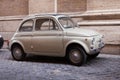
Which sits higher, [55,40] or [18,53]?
[55,40]

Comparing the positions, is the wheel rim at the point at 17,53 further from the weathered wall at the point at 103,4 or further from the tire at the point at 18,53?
the weathered wall at the point at 103,4

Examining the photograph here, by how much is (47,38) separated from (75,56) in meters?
1.31

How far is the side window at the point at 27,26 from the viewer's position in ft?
35.9

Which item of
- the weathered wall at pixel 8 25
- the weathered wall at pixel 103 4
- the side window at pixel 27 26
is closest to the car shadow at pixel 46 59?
the side window at pixel 27 26

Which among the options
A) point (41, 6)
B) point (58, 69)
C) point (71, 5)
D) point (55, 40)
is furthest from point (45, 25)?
point (41, 6)

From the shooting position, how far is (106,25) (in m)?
12.2

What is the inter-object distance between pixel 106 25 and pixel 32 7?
4.52 m

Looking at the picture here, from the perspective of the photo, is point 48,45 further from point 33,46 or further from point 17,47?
point 17,47

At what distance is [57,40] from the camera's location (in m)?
9.99

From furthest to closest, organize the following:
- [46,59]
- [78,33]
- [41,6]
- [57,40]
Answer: [41,6] → [46,59] → [57,40] → [78,33]

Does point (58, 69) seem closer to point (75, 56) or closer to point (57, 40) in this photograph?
point (75, 56)

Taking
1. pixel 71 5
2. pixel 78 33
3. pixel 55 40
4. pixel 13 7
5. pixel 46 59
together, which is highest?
pixel 71 5

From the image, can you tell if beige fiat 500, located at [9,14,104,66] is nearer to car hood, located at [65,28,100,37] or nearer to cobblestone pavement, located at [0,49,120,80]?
car hood, located at [65,28,100,37]

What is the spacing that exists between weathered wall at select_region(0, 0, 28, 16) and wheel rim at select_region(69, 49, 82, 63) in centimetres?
675
